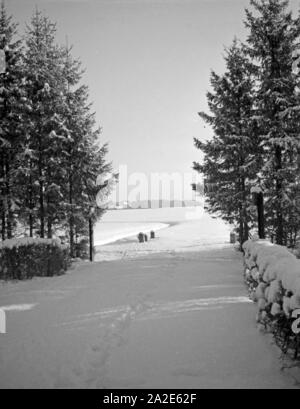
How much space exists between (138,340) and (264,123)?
42.0ft

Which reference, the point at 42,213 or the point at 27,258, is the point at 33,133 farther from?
the point at 27,258

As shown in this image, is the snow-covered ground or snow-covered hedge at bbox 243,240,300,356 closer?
snow-covered hedge at bbox 243,240,300,356

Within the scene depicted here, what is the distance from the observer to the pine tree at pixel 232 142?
15.5 meters

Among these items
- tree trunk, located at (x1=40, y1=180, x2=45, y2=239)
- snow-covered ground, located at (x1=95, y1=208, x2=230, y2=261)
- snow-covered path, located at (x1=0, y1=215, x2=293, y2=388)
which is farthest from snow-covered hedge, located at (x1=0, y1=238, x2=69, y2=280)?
snow-covered ground, located at (x1=95, y1=208, x2=230, y2=261)

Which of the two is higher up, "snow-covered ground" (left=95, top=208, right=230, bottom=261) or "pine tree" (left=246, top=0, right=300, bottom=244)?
"pine tree" (left=246, top=0, right=300, bottom=244)

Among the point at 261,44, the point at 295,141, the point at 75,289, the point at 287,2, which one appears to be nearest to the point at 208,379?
the point at 75,289

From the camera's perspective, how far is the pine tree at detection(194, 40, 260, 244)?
50.8 ft

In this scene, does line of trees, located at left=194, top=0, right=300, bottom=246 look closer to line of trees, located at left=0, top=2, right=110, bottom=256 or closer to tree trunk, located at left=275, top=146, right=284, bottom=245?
tree trunk, located at left=275, top=146, right=284, bottom=245

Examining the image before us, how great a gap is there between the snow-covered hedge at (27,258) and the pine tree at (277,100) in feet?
35.0

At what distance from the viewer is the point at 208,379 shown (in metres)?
3.65

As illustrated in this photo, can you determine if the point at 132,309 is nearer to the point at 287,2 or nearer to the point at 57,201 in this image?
the point at 57,201

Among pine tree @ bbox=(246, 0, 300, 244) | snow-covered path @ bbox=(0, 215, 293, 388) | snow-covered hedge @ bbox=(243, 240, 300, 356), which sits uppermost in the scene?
pine tree @ bbox=(246, 0, 300, 244)

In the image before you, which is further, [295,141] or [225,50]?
[225,50]

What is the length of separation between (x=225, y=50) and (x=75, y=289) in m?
16.1
